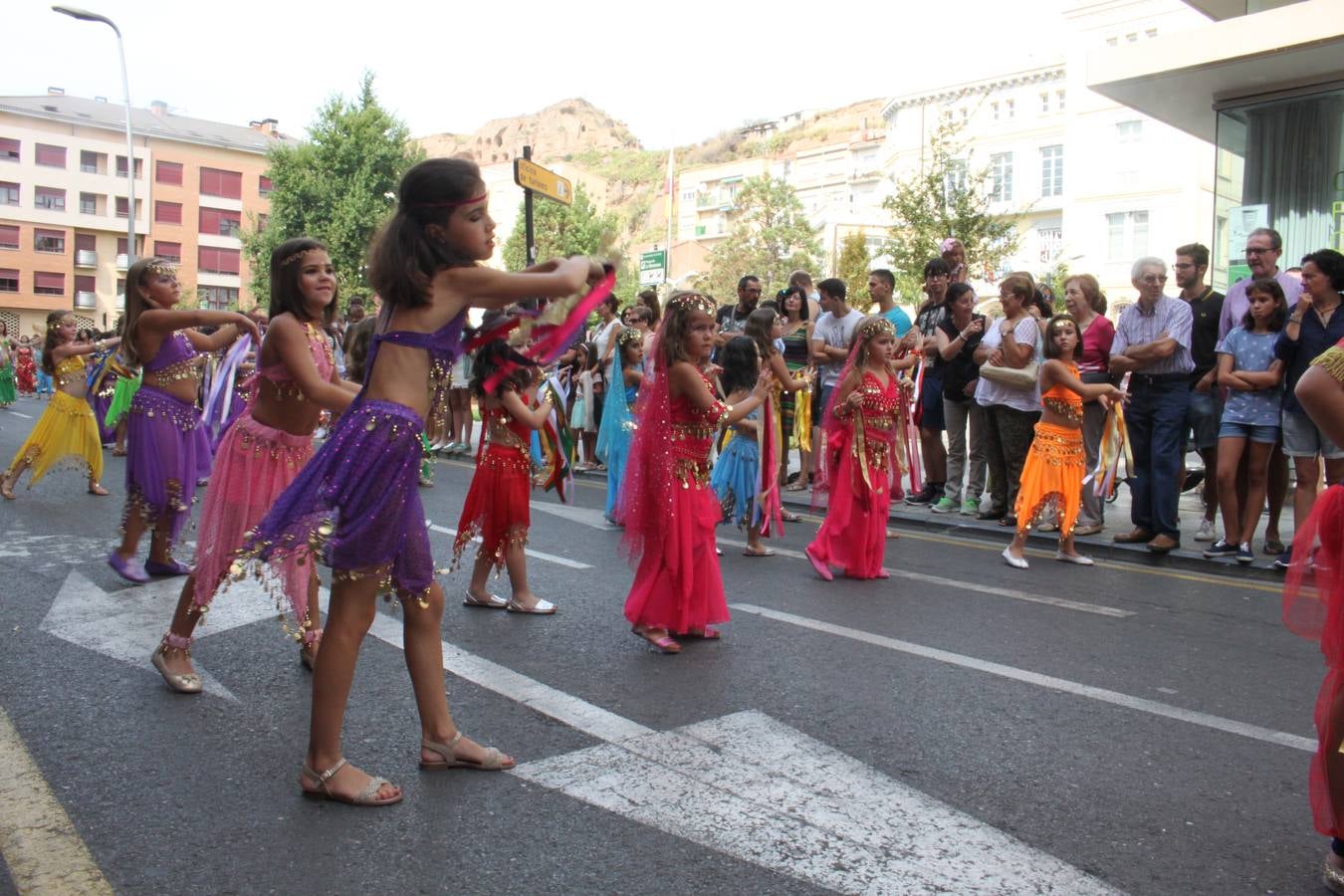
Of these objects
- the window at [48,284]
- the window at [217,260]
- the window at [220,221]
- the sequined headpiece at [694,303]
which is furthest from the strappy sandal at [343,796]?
the window at [217,260]

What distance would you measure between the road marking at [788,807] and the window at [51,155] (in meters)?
82.3

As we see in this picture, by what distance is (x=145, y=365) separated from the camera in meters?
6.47

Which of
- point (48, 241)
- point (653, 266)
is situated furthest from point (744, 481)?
point (48, 241)

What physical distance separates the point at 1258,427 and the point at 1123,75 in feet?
25.2

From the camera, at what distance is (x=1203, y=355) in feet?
30.2

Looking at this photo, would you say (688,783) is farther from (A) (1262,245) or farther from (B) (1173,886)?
(A) (1262,245)

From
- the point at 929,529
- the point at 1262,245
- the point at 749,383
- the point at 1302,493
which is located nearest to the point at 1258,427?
the point at 1302,493

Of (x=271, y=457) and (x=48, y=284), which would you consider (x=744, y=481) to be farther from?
(x=48, y=284)

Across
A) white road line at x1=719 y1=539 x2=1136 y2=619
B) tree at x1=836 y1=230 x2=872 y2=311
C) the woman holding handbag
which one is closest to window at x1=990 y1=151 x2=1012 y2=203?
tree at x1=836 y1=230 x2=872 y2=311

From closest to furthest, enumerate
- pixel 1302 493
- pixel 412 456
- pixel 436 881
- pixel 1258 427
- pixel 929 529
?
pixel 436 881, pixel 412 456, pixel 1302 493, pixel 1258 427, pixel 929 529

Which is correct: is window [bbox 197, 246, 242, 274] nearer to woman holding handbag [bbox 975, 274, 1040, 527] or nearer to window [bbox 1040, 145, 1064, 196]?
window [bbox 1040, 145, 1064, 196]

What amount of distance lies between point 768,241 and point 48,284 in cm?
4957

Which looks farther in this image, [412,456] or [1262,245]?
[1262,245]

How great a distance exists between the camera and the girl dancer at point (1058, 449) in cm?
802
